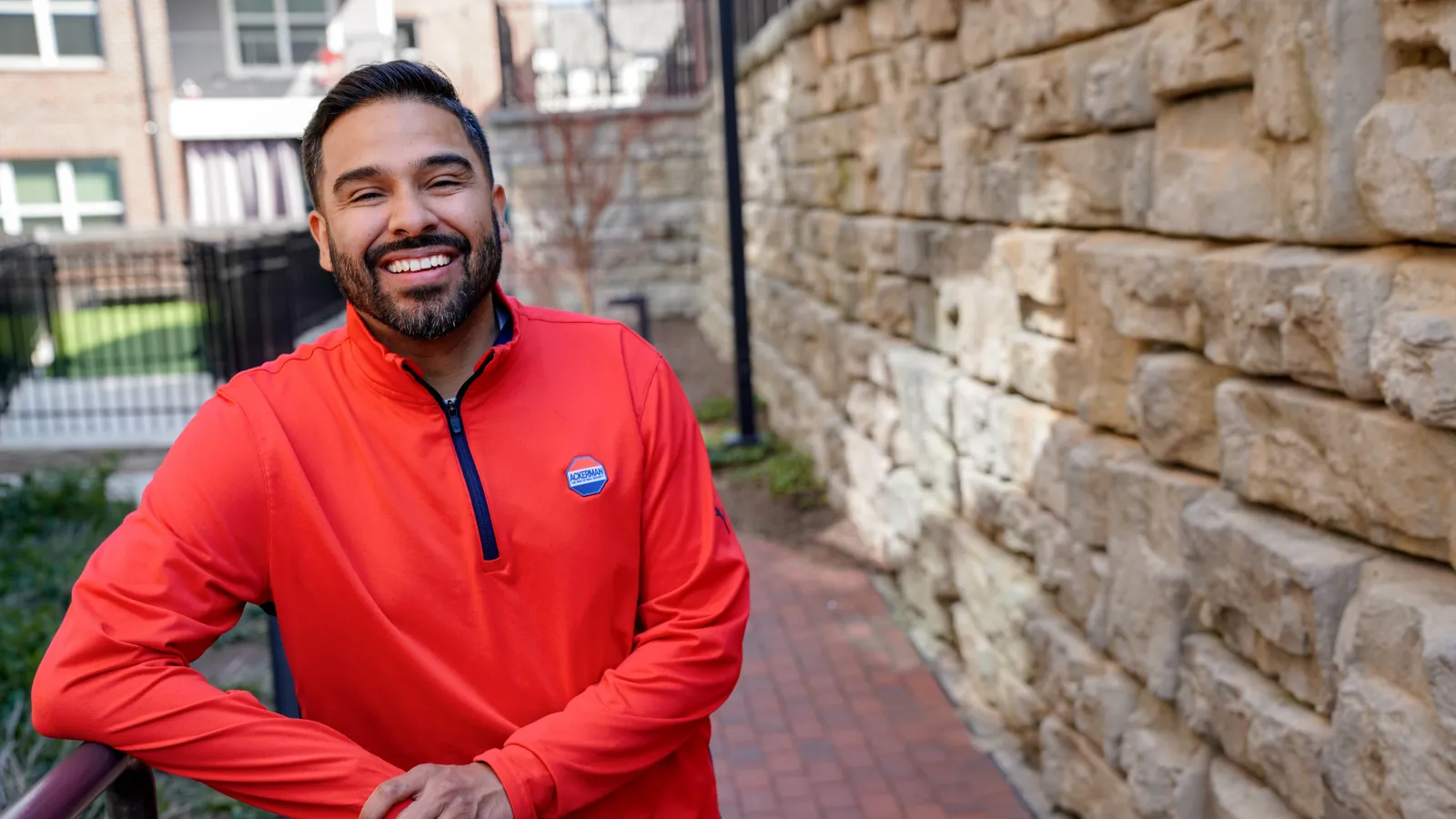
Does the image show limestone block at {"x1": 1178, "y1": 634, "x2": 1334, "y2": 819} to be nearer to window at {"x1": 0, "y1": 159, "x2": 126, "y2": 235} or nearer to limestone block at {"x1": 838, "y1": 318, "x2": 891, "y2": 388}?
limestone block at {"x1": 838, "y1": 318, "x2": 891, "y2": 388}

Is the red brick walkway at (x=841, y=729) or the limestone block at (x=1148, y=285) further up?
the limestone block at (x=1148, y=285)

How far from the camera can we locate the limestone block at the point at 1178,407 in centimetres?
301

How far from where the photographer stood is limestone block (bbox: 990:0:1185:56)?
3354 mm

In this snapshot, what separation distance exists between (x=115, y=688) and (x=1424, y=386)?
2048 mm

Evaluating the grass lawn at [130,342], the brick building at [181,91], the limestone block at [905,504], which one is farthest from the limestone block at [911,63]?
the brick building at [181,91]

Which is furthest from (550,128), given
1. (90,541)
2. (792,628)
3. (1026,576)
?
(1026,576)

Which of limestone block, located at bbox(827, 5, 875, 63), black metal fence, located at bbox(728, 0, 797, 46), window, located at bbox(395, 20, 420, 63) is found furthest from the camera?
window, located at bbox(395, 20, 420, 63)

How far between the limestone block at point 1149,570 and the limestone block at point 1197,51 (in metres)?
0.93

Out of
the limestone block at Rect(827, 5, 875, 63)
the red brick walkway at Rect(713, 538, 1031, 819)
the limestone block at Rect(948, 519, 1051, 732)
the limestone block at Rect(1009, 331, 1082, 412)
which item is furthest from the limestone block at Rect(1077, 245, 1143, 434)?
the limestone block at Rect(827, 5, 875, 63)

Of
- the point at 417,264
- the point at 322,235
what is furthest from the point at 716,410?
the point at 417,264

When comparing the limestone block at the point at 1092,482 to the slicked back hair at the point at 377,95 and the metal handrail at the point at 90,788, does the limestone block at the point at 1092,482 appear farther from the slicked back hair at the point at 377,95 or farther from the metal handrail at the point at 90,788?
the metal handrail at the point at 90,788

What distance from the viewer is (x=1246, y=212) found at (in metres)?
2.75

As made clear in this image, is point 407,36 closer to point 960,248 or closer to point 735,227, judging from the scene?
point 735,227

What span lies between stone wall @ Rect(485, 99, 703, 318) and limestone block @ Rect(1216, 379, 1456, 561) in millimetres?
12334
